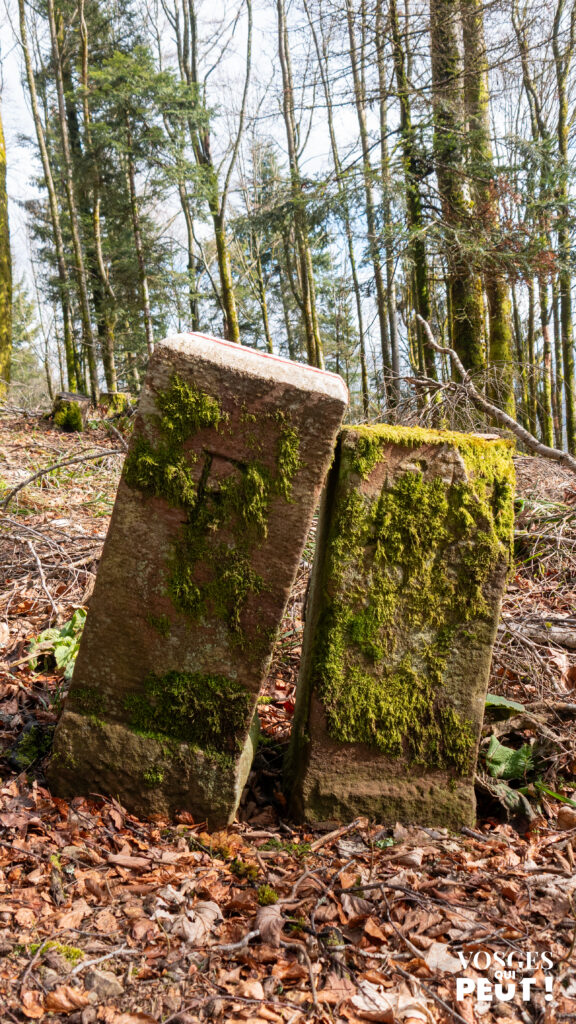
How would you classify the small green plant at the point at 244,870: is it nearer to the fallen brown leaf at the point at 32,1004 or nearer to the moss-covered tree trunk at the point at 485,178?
the fallen brown leaf at the point at 32,1004

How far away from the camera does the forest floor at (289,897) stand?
4.96 ft

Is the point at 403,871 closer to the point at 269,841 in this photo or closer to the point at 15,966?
the point at 269,841

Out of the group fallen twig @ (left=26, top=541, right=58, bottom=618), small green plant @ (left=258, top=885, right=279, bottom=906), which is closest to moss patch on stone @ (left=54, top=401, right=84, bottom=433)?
fallen twig @ (left=26, top=541, right=58, bottom=618)

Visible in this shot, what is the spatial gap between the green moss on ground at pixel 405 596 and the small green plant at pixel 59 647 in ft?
4.85

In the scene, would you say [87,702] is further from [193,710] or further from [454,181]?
[454,181]

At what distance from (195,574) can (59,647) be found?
4.53 feet

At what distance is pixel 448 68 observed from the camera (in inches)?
282

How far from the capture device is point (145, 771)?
2.23 metres

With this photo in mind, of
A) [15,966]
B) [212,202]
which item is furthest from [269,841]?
[212,202]

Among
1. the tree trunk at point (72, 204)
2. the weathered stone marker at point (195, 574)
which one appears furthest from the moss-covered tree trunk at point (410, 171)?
the tree trunk at point (72, 204)

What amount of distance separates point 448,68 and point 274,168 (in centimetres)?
1485

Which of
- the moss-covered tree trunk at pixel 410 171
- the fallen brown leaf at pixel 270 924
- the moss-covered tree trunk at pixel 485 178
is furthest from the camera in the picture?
the moss-covered tree trunk at pixel 410 171

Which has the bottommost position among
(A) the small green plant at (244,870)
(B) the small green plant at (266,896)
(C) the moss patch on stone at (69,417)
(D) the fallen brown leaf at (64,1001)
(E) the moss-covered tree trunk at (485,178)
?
(A) the small green plant at (244,870)

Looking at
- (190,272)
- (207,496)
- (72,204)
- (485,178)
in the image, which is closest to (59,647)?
(207,496)
